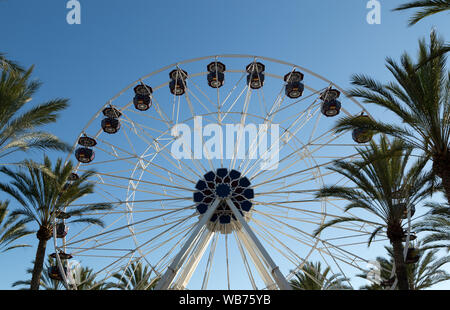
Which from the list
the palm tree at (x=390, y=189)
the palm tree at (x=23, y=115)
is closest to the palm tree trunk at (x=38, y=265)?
the palm tree at (x=23, y=115)

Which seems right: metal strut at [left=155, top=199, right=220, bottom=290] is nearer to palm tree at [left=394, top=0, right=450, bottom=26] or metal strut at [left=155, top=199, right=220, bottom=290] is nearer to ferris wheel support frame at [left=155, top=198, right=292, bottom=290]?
ferris wheel support frame at [left=155, top=198, right=292, bottom=290]

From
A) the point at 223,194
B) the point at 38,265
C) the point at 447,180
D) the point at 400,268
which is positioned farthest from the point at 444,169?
the point at 38,265

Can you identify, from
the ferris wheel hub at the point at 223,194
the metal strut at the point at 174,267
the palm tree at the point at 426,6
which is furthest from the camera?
the ferris wheel hub at the point at 223,194

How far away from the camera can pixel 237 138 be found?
20.6 meters

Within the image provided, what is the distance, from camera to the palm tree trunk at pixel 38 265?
14602 mm

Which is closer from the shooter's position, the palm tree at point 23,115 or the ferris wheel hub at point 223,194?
the palm tree at point 23,115

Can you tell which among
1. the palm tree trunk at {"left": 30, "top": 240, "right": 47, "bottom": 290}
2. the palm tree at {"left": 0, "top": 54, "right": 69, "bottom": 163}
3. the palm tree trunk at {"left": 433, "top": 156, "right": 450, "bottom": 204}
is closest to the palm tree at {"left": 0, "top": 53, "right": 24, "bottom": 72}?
the palm tree at {"left": 0, "top": 54, "right": 69, "bottom": 163}

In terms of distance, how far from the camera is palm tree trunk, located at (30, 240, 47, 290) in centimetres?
1460

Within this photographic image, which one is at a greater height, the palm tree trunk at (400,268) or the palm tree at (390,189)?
the palm tree at (390,189)

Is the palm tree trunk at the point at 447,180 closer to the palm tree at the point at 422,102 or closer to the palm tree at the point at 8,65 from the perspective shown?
the palm tree at the point at 422,102

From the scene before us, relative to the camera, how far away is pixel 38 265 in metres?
14.9
